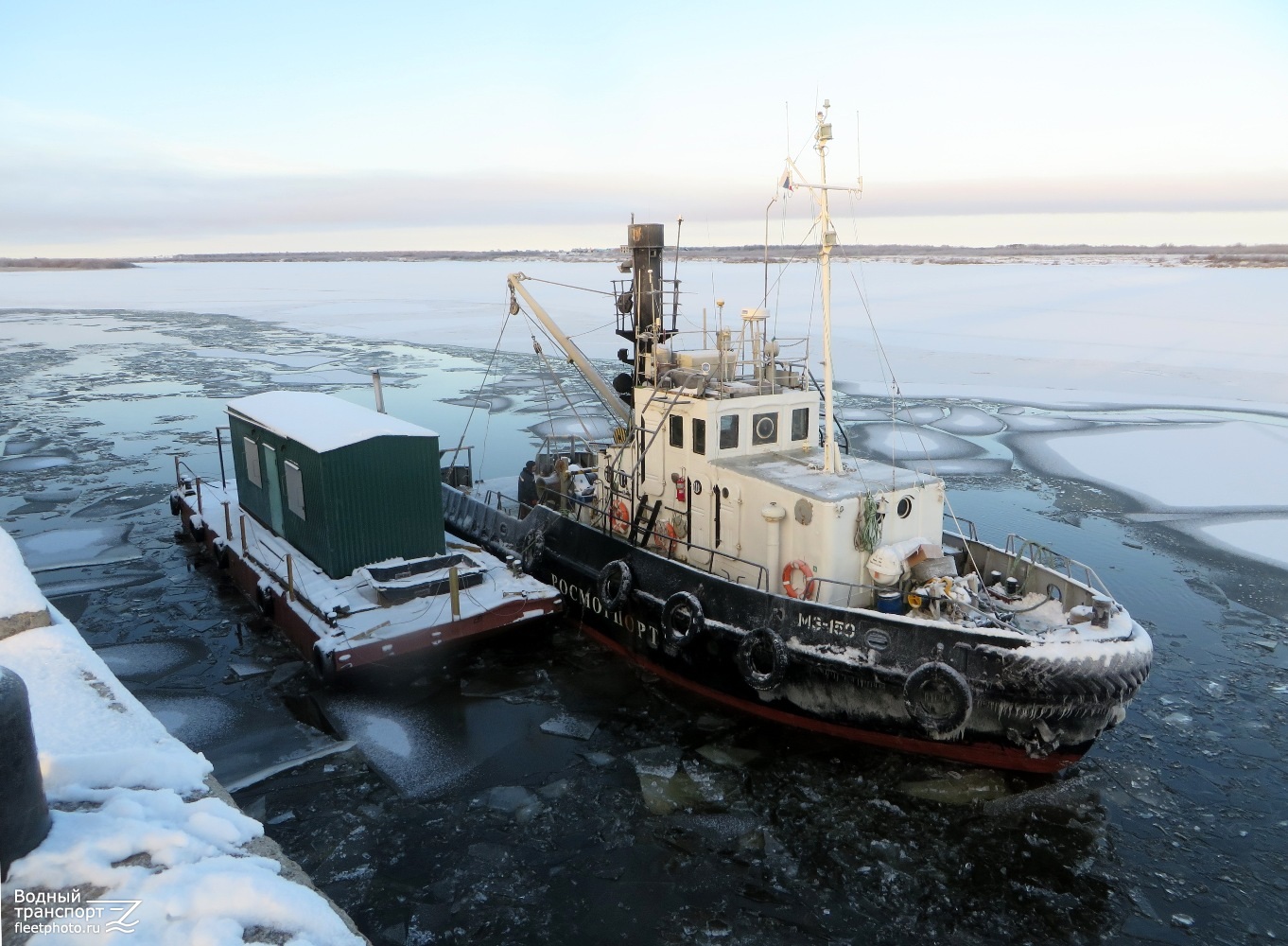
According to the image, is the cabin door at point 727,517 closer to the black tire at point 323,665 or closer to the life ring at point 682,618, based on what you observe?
the life ring at point 682,618

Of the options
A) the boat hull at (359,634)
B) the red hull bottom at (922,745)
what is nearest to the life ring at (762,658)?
the red hull bottom at (922,745)

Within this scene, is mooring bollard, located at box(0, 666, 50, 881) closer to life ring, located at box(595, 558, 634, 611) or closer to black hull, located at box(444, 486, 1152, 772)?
black hull, located at box(444, 486, 1152, 772)

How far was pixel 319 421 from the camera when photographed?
13.7 metres

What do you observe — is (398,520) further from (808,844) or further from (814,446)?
(808,844)

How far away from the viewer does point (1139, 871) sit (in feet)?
25.9

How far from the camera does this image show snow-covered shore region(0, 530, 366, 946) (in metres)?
3.84

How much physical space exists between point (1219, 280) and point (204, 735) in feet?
289

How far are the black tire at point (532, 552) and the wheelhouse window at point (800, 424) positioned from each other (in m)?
4.24

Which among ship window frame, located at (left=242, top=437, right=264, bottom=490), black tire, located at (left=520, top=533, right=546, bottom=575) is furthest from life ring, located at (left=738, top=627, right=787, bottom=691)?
ship window frame, located at (left=242, top=437, right=264, bottom=490)

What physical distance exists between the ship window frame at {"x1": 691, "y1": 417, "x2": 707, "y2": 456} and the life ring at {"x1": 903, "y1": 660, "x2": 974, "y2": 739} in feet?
12.6

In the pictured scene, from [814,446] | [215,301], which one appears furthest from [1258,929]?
[215,301]

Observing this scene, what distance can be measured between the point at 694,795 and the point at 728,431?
15.0ft

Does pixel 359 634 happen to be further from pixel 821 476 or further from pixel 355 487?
pixel 821 476

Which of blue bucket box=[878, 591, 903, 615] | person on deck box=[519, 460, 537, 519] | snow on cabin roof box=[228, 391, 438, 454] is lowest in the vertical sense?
person on deck box=[519, 460, 537, 519]
